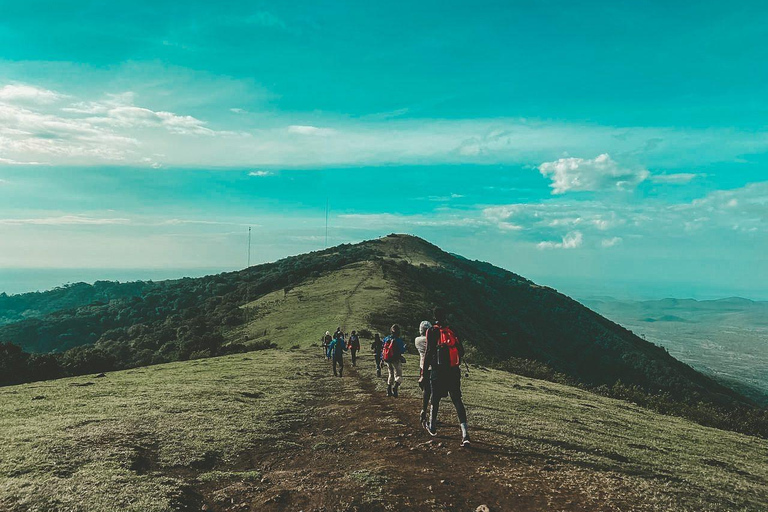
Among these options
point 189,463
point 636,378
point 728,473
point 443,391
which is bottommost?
point 636,378

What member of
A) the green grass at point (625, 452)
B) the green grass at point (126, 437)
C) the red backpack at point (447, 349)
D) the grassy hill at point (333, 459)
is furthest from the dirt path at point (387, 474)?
the red backpack at point (447, 349)

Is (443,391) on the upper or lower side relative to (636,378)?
upper

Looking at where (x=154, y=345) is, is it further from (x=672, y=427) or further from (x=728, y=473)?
(x=728, y=473)

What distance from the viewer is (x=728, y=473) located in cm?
1568

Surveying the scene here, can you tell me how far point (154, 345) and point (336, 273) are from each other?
56.7 m

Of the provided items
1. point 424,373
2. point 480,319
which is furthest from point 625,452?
point 480,319

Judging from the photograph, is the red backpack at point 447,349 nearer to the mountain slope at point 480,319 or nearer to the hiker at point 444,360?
the hiker at point 444,360

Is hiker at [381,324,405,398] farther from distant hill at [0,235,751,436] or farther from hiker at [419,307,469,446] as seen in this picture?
distant hill at [0,235,751,436]

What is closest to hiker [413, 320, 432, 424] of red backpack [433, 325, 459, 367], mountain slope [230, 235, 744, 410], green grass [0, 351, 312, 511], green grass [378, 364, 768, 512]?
red backpack [433, 325, 459, 367]

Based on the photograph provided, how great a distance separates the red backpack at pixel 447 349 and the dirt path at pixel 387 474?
247 cm

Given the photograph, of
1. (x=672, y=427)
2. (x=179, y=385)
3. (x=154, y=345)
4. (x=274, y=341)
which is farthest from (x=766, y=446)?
(x=154, y=345)

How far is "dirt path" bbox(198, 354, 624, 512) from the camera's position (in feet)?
31.7

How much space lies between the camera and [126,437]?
14.4 m

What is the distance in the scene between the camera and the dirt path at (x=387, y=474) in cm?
967
